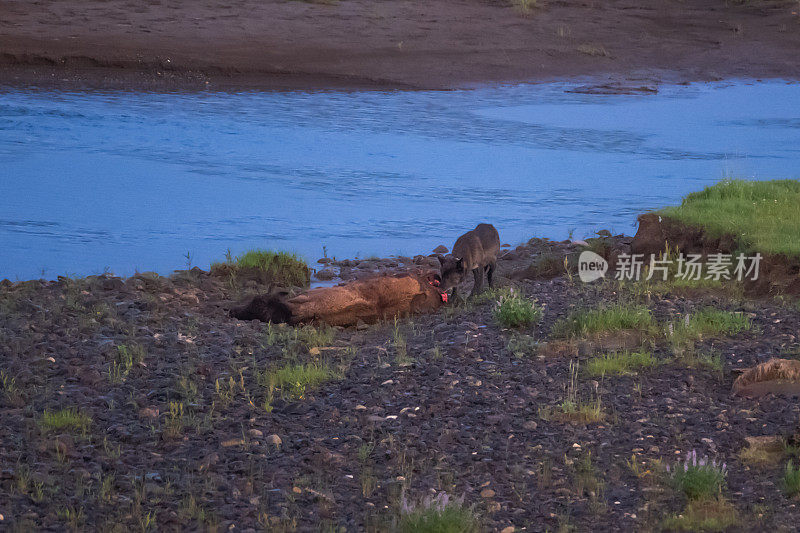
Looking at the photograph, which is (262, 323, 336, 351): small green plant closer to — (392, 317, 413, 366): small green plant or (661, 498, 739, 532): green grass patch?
(392, 317, 413, 366): small green plant

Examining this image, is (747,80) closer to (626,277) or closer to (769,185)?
(769,185)

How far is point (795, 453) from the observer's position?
5.48 m

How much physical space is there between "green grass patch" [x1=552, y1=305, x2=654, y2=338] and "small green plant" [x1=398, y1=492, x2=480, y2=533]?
3.19m

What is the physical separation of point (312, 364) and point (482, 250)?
273 centimetres

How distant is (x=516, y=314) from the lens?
26.1 feet

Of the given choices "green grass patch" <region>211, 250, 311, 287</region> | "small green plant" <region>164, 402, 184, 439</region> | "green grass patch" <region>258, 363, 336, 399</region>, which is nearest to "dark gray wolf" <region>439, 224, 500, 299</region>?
"green grass patch" <region>211, 250, 311, 287</region>

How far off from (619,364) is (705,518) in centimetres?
233

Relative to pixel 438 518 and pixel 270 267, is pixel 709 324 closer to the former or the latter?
pixel 438 518

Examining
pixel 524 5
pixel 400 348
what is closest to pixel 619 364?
pixel 400 348

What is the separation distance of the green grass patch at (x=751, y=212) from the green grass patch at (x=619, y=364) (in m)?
2.97

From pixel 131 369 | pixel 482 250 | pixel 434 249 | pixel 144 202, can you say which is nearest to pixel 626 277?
pixel 482 250

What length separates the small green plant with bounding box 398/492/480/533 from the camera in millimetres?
4574

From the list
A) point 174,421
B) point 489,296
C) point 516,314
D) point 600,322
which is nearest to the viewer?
point 174,421

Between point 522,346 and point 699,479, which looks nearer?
point 699,479
